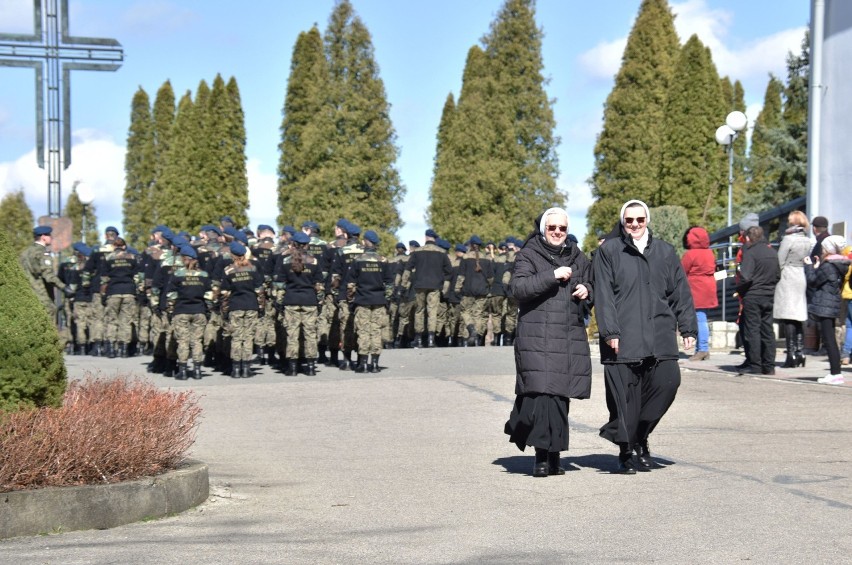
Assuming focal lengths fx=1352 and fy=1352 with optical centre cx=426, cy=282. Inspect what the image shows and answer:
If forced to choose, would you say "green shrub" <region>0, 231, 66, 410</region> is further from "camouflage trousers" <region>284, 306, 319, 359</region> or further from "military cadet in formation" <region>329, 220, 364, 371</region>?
"military cadet in formation" <region>329, 220, 364, 371</region>

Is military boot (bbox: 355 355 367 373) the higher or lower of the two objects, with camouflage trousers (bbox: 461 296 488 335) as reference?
lower

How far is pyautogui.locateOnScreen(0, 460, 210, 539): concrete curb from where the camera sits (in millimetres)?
6957

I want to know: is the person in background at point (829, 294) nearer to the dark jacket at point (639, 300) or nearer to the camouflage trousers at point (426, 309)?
the dark jacket at point (639, 300)

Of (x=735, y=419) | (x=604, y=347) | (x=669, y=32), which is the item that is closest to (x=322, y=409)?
(x=735, y=419)

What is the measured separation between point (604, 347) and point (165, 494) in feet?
10.7

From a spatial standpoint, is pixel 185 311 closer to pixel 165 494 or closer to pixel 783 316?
pixel 783 316

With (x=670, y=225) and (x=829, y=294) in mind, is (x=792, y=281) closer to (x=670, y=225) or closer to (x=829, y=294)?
(x=829, y=294)

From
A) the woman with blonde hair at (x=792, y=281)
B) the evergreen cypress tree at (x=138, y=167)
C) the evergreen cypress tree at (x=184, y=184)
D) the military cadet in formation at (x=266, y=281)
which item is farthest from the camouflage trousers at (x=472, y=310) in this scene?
the evergreen cypress tree at (x=138, y=167)

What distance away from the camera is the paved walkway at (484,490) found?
662 cm

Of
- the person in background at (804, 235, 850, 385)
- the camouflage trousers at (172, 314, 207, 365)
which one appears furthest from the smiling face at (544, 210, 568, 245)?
the camouflage trousers at (172, 314, 207, 365)

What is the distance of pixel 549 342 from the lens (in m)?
9.22

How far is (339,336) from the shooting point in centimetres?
2047

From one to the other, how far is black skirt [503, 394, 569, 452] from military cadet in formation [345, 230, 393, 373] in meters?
9.37

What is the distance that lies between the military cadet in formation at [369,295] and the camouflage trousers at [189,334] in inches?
82.3
